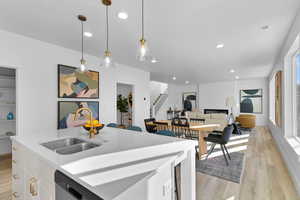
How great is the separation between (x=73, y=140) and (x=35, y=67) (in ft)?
7.47

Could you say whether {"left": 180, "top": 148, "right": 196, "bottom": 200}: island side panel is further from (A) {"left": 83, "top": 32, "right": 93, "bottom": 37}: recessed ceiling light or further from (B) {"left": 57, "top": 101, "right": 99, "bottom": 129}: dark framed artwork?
(B) {"left": 57, "top": 101, "right": 99, "bottom": 129}: dark framed artwork

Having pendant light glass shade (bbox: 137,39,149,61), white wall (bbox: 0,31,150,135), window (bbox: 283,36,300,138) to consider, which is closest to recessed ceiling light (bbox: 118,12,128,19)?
pendant light glass shade (bbox: 137,39,149,61)

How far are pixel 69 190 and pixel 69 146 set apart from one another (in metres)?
0.80

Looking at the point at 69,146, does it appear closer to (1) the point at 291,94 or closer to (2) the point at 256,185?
(2) the point at 256,185

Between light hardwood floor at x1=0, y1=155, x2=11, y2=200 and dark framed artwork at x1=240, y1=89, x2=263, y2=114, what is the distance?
→ 9.64m

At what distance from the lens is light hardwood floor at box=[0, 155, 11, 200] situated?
2.09 metres

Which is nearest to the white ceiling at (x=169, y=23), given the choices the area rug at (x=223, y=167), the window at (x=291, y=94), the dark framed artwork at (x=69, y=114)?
the window at (x=291, y=94)

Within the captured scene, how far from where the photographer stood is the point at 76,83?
12.1 ft

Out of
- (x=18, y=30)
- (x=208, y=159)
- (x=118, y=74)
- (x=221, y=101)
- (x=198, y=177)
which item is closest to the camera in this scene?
(x=198, y=177)

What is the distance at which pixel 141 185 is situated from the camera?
0.74 m

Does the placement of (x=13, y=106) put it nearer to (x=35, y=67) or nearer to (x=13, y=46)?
(x=35, y=67)

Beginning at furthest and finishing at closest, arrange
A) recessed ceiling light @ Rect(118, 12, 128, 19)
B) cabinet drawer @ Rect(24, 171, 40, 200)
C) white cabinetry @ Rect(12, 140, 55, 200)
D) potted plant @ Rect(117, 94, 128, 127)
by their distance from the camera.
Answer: potted plant @ Rect(117, 94, 128, 127) → recessed ceiling light @ Rect(118, 12, 128, 19) → cabinet drawer @ Rect(24, 171, 40, 200) → white cabinetry @ Rect(12, 140, 55, 200)

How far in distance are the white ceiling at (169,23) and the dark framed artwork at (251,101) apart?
198 inches

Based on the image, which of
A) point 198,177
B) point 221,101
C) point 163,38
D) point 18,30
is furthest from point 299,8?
point 221,101
